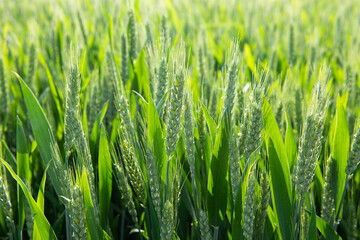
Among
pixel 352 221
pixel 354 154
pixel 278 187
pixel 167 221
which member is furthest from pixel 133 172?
pixel 352 221

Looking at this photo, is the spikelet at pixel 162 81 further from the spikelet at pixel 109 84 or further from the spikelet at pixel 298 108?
the spikelet at pixel 298 108

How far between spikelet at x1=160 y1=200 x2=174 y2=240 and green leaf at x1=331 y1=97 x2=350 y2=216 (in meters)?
0.52

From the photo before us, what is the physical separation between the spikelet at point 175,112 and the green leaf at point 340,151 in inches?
21.0

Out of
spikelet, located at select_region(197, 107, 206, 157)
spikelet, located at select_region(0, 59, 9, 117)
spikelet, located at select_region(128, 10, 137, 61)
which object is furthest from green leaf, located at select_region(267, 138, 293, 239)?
spikelet, located at select_region(0, 59, 9, 117)

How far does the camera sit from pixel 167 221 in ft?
2.92

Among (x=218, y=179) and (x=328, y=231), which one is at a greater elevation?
(x=218, y=179)

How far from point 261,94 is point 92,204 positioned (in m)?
0.54

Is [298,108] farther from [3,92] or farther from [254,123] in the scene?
[3,92]

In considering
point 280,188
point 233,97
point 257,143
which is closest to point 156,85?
point 233,97

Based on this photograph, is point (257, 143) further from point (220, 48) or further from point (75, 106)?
point (220, 48)

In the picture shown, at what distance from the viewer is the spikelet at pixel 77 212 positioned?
842 mm

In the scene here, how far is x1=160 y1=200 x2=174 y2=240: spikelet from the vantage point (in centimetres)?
88

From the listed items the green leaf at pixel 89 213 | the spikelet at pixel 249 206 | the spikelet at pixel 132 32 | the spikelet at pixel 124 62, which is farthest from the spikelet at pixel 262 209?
the spikelet at pixel 132 32

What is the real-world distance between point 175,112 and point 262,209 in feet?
1.25
